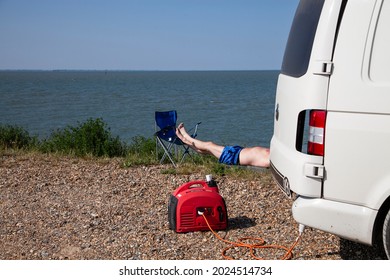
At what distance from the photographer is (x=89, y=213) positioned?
6.05m

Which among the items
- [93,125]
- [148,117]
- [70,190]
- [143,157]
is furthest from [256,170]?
[148,117]

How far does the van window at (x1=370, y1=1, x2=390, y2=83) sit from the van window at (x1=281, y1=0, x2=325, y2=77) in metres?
0.44

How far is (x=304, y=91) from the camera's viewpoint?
378 cm

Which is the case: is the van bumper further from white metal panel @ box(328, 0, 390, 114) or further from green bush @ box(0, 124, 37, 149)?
green bush @ box(0, 124, 37, 149)

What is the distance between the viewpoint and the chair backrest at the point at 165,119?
8.67 metres

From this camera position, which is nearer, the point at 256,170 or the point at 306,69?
the point at 306,69

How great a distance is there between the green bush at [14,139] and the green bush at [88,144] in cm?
73

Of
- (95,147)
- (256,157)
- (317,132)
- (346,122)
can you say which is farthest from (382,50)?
(95,147)

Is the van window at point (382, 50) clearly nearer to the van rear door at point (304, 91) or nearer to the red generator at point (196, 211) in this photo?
the van rear door at point (304, 91)

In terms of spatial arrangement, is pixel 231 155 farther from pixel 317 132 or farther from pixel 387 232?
pixel 387 232

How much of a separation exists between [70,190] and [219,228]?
2471 mm

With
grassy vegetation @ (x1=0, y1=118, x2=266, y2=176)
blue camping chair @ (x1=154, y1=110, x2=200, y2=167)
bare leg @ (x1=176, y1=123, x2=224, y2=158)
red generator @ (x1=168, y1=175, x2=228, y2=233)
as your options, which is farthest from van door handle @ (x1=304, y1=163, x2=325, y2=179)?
blue camping chair @ (x1=154, y1=110, x2=200, y2=167)

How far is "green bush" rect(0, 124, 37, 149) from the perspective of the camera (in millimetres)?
10492

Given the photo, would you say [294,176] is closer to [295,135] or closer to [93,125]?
[295,135]
